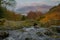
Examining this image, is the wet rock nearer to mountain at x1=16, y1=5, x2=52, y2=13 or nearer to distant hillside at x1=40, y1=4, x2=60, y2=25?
mountain at x1=16, y1=5, x2=52, y2=13

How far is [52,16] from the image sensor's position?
157 inches

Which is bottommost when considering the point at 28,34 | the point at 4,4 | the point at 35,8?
the point at 28,34

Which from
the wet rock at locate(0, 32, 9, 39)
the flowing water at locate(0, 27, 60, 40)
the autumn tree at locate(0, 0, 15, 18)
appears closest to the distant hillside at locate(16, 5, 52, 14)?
the autumn tree at locate(0, 0, 15, 18)

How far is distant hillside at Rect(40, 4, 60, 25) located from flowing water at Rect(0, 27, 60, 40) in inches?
10.4

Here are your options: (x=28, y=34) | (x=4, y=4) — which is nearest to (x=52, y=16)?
(x=28, y=34)

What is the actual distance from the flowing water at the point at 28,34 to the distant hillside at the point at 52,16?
0.87 feet

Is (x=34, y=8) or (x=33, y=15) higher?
(x=34, y=8)

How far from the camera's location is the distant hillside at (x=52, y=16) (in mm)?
3983

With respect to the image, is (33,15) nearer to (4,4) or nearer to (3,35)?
(4,4)

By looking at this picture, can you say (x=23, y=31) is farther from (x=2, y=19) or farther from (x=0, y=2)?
(x=0, y=2)

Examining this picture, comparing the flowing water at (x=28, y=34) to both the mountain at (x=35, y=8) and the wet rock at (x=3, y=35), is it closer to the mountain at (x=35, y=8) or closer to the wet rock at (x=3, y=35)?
the wet rock at (x=3, y=35)

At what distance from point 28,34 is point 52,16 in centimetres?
76

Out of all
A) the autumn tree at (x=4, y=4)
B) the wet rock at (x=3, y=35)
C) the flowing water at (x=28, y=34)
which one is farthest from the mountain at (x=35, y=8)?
the wet rock at (x=3, y=35)

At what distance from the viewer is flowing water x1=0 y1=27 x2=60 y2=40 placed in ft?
12.5
